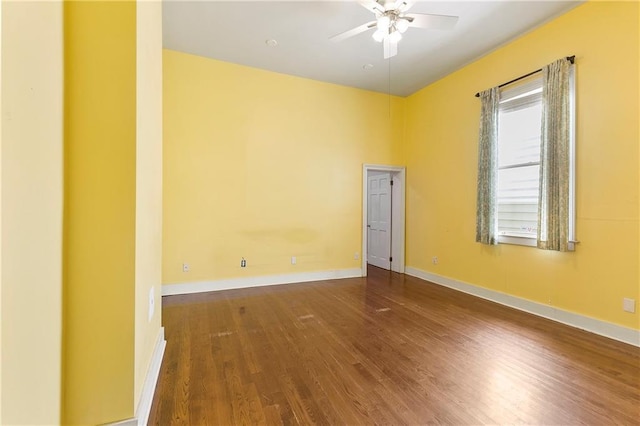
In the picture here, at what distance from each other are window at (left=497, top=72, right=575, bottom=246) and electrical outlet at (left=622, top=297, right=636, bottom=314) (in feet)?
3.02

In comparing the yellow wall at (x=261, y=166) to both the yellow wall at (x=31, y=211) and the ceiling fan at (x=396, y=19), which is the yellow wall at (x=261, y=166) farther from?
the yellow wall at (x=31, y=211)

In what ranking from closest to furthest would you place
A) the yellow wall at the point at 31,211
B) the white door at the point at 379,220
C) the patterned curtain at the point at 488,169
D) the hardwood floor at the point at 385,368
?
the yellow wall at the point at 31,211
the hardwood floor at the point at 385,368
the patterned curtain at the point at 488,169
the white door at the point at 379,220

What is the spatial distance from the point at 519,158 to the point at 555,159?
52 cm

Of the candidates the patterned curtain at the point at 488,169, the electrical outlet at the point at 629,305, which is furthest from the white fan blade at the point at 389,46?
the electrical outlet at the point at 629,305

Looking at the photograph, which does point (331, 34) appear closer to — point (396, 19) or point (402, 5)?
point (396, 19)

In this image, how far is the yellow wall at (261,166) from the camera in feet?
13.3

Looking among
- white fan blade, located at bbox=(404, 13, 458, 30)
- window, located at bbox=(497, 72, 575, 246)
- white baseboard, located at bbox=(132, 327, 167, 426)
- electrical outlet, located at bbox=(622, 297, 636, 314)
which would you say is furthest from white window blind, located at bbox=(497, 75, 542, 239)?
white baseboard, located at bbox=(132, 327, 167, 426)

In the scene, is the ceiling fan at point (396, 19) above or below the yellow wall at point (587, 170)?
above

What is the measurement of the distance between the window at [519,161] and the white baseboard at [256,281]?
8.38 feet

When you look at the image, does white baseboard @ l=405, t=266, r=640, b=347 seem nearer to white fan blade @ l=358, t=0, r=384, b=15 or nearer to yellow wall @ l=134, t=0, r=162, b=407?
white fan blade @ l=358, t=0, r=384, b=15

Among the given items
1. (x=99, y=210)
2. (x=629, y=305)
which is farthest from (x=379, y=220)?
(x=99, y=210)

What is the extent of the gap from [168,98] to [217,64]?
90cm

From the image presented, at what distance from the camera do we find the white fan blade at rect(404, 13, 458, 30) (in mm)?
2571

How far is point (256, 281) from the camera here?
178 inches
